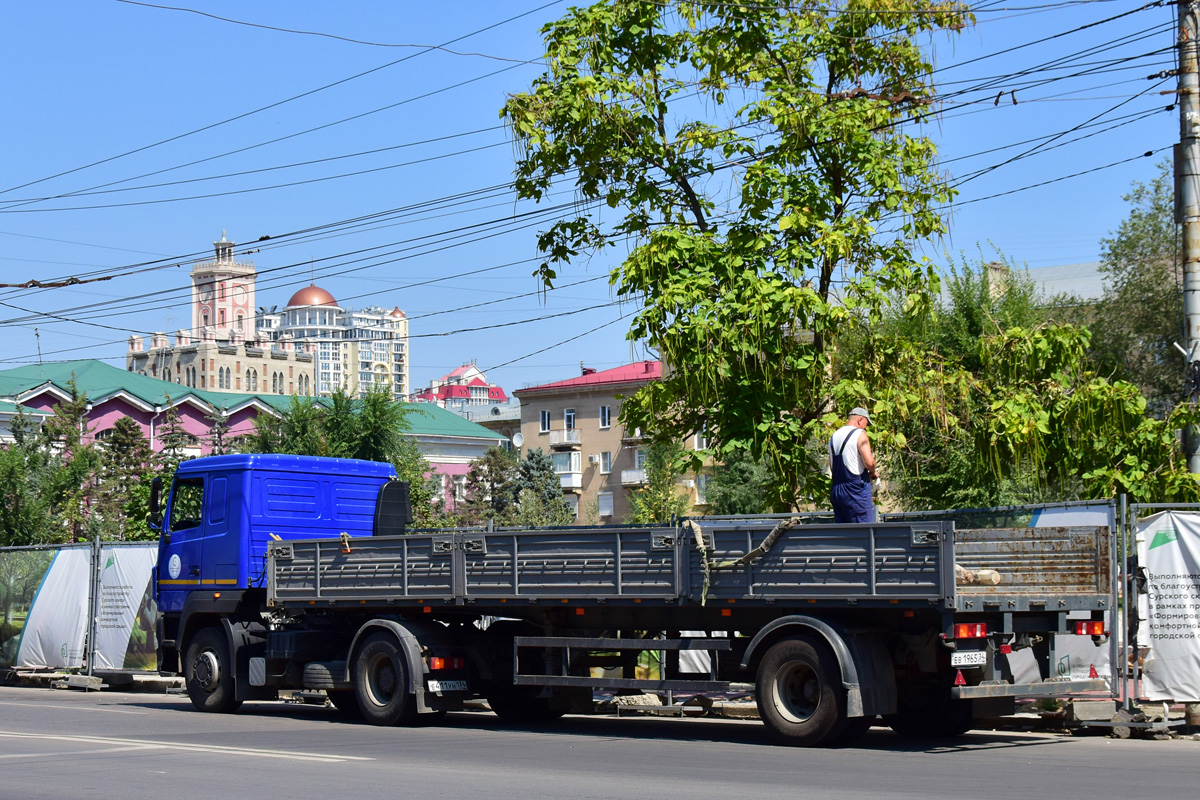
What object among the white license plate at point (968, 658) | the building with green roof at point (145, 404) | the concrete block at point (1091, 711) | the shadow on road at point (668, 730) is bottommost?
the shadow on road at point (668, 730)

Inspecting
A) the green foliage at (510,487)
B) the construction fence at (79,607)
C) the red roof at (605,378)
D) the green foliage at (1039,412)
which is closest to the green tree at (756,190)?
the green foliage at (1039,412)

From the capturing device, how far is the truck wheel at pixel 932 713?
12461mm

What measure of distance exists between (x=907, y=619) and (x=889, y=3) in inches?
282

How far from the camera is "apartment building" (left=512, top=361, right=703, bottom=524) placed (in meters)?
85.0

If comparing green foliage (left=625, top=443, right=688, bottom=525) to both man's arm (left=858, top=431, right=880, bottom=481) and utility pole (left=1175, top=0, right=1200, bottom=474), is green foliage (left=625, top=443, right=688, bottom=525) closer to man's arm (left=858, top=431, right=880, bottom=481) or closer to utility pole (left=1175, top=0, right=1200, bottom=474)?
utility pole (left=1175, top=0, right=1200, bottom=474)

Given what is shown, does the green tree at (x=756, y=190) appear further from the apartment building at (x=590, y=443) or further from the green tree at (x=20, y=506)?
the apartment building at (x=590, y=443)

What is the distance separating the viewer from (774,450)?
14938 mm

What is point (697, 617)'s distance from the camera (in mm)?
12609

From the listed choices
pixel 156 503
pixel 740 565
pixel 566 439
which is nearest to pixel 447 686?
pixel 740 565

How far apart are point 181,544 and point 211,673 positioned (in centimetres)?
172

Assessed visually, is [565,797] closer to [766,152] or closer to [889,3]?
[766,152]

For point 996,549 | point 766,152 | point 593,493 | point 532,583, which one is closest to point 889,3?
point 766,152

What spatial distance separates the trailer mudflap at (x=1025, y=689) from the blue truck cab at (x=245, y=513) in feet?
28.1

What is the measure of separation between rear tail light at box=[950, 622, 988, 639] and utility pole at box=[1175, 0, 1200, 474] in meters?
4.55
